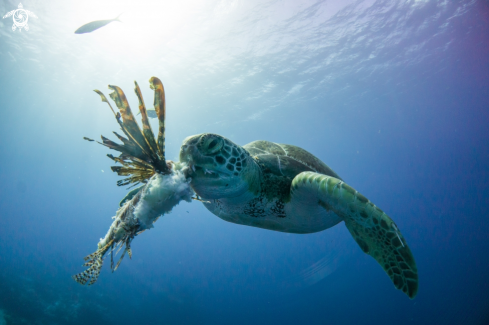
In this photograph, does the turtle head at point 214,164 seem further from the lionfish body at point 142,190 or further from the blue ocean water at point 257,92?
the blue ocean water at point 257,92

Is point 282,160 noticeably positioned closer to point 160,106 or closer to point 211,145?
point 211,145

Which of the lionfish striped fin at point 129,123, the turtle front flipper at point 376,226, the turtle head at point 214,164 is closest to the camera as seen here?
the lionfish striped fin at point 129,123

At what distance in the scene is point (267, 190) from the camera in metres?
2.79

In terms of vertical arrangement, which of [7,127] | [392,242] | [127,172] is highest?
[7,127]

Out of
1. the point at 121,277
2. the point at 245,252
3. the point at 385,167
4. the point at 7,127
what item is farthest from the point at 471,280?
the point at 385,167

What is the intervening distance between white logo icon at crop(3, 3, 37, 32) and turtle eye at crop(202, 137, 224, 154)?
1701 centimetres

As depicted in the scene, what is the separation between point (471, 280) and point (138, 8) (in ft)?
103

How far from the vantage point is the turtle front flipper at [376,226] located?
203 cm

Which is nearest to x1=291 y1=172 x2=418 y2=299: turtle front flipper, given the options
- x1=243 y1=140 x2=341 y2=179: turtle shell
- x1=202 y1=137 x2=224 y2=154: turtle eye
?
x1=243 y1=140 x2=341 y2=179: turtle shell

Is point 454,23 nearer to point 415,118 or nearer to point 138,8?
point 138,8

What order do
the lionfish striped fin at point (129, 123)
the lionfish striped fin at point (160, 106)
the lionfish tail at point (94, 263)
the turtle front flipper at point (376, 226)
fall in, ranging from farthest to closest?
1. the turtle front flipper at point (376, 226)
2. the lionfish striped fin at point (160, 106)
3. the lionfish striped fin at point (129, 123)
4. the lionfish tail at point (94, 263)

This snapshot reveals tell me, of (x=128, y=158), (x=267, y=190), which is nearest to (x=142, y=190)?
(x=128, y=158)

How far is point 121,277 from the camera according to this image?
2614 cm

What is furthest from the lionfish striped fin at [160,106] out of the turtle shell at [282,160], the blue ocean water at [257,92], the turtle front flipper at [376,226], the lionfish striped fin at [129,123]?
the blue ocean water at [257,92]
